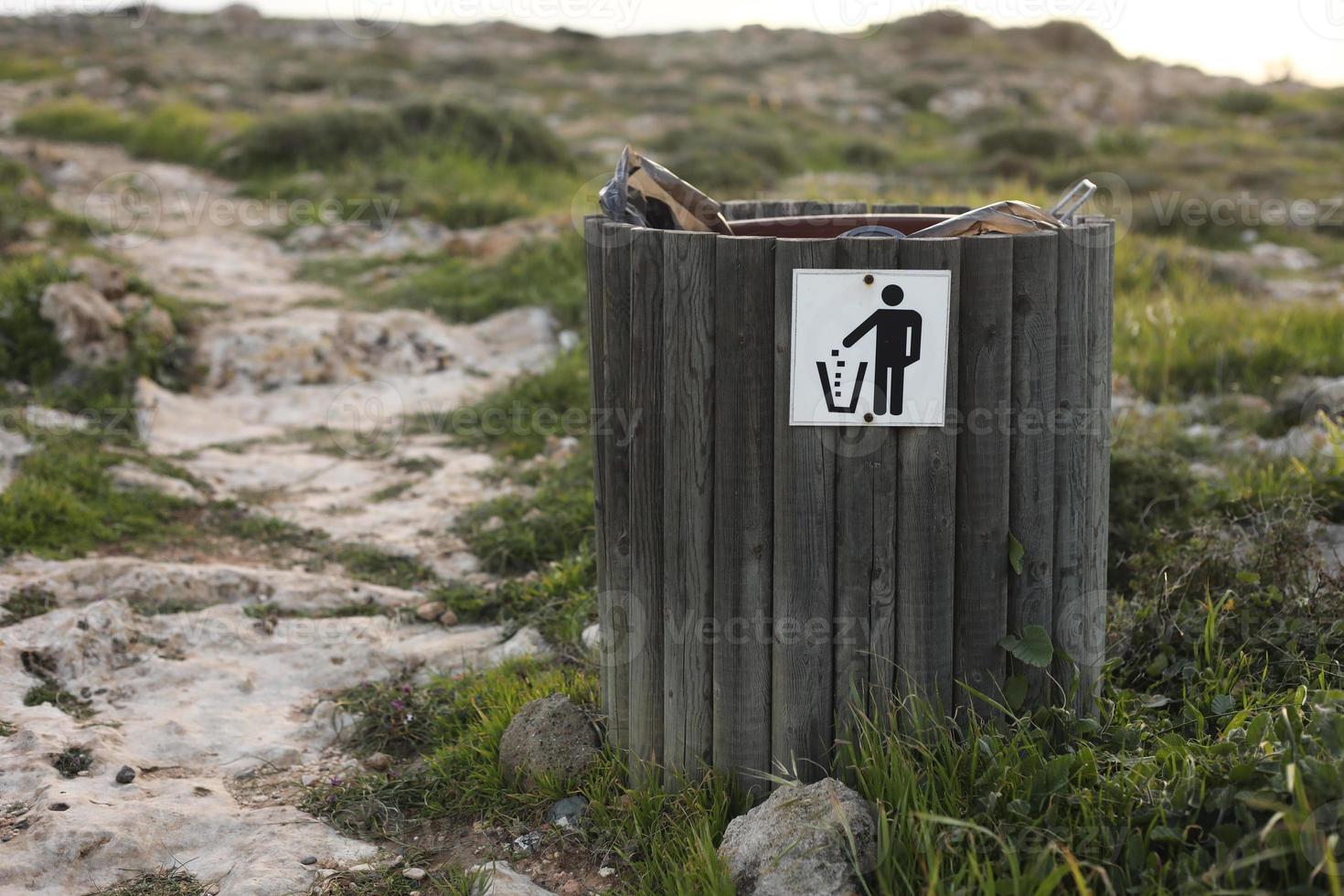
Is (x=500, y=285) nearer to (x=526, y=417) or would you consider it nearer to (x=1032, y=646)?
(x=526, y=417)

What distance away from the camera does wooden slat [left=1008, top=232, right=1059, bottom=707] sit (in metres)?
2.61

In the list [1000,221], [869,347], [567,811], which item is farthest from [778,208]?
[567,811]

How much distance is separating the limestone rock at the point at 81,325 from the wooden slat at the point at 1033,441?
232 inches

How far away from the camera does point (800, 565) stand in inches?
105

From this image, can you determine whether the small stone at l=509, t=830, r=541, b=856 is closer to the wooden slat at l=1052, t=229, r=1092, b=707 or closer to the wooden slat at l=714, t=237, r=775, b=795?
the wooden slat at l=714, t=237, r=775, b=795

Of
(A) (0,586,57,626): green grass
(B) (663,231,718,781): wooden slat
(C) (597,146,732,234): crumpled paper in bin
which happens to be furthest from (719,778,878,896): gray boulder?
(A) (0,586,57,626): green grass

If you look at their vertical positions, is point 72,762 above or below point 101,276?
below

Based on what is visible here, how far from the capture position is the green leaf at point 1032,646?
2.68 meters

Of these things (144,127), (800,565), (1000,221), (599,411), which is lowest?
(800,565)

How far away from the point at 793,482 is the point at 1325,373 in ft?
15.7

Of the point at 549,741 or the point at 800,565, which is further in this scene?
the point at 549,741

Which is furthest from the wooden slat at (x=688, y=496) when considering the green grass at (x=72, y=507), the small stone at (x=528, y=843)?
the green grass at (x=72, y=507)

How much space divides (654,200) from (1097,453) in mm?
1406

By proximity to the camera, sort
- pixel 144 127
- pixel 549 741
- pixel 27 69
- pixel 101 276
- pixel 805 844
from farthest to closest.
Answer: pixel 27 69
pixel 144 127
pixel 101 276
pixel 549 741
pixel 805 844
